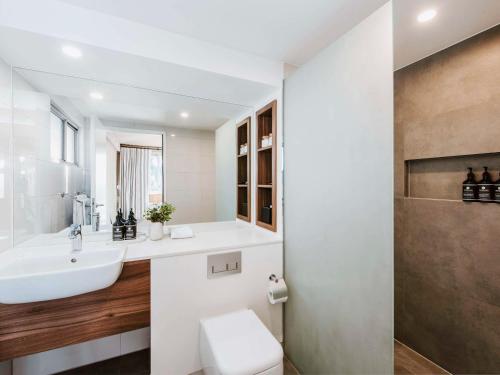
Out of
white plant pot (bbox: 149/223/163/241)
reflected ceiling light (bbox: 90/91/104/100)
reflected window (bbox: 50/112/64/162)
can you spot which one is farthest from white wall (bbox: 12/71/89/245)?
white plant pot (bbox: 149/223/163/241)

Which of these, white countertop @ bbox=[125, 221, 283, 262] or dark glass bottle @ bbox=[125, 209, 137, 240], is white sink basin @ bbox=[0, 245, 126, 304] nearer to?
white countertop @ bbox=[125, 221, 283, 262]

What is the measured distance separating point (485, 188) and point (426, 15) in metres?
1.17

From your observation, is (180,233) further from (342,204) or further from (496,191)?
(496,191)

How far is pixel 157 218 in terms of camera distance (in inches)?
69.2

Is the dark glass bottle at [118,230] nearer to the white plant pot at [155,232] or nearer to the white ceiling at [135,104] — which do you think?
the white plant pot at [155,232]

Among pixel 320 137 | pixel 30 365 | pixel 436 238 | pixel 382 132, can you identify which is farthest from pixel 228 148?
pixel 30 365

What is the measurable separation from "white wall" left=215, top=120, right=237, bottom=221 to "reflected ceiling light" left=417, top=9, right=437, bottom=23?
1.53 m

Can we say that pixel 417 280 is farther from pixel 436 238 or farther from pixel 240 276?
pixel 240 276

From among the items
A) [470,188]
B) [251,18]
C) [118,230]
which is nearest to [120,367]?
[118,230]

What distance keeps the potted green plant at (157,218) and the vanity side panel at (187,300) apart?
1.24 feet

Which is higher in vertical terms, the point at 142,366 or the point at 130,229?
the point at 130,229

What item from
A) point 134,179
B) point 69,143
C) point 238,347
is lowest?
point 238,347

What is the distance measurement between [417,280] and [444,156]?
3.44 ft

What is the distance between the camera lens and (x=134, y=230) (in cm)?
171
